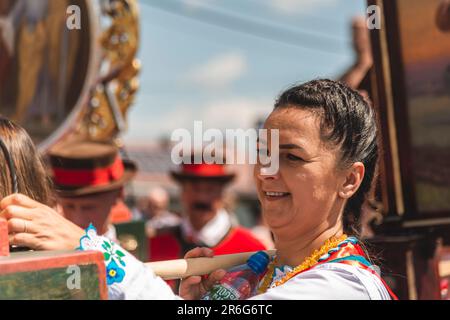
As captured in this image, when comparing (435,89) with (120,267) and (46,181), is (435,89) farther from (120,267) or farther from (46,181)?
(120,267)

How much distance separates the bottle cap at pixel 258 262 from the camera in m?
1.83

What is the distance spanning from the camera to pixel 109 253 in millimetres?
1428

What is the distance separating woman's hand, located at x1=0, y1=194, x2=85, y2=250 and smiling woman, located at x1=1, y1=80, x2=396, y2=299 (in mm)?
476

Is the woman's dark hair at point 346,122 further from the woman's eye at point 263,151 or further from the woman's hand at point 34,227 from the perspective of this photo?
the woman's hand at point 34,227

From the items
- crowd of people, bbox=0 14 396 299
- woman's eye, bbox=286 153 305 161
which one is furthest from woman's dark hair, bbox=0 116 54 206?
woman's eye, bbox=286 153 305 161

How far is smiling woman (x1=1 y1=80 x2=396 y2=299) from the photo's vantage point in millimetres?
1685

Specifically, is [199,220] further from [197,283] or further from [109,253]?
[109,253]

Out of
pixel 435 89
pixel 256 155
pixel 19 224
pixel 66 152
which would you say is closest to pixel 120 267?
pixel 19 224

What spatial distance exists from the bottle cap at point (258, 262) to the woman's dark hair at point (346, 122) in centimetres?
21

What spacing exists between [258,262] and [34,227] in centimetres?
64

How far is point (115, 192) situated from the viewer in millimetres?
3855

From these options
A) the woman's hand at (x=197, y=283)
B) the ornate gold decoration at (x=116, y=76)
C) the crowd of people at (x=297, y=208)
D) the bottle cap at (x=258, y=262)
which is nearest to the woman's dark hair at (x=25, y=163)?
the crowd of people at (x=297, y=208)

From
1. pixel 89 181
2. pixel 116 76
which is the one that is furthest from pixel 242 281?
pixel 116 76

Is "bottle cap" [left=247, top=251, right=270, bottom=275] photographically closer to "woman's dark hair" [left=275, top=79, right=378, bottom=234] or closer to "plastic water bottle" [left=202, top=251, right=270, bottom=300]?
"plastic water bottle" [left=202, top=251, right=270, bottom=300]
